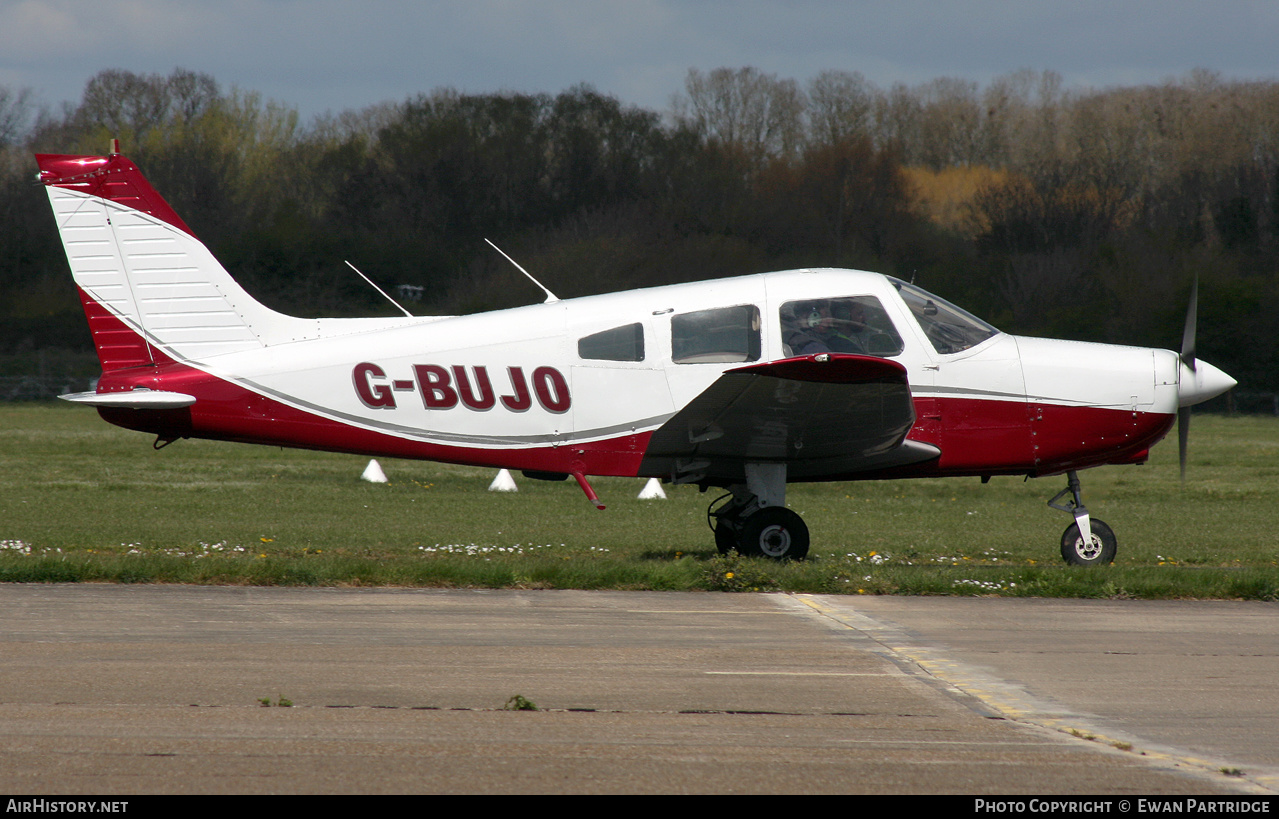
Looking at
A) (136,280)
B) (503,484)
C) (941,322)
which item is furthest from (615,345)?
(503,484)

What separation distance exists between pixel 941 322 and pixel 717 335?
74.8 inches

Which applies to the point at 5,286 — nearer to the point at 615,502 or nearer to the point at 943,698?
the point at 615,502

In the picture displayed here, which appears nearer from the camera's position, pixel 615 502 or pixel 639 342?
pixel 639 342

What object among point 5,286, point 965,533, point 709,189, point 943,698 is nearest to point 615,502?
point 965,533

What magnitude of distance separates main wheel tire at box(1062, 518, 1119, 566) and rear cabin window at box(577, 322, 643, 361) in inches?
160

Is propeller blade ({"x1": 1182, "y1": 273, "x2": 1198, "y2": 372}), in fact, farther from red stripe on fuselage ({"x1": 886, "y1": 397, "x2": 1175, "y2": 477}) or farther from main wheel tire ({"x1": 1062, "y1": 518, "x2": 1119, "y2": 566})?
main wheel tire ({"x1": 1062, "y1": 518, "x2": 1119, "y2": 566})

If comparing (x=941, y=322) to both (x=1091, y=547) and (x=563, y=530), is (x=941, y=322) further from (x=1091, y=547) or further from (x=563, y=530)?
(x=563, y=530)

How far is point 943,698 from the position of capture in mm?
5555

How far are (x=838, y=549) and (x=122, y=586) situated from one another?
22.0 ft

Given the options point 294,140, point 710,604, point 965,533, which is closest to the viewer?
point 710,604

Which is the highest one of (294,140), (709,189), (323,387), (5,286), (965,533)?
(294,140)

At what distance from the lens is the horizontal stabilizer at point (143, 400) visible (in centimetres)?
966

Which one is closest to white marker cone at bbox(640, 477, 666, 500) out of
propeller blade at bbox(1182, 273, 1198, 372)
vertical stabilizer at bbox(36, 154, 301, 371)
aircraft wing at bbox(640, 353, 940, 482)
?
aircraft wing at bbox(640, 353, 940, 482)
